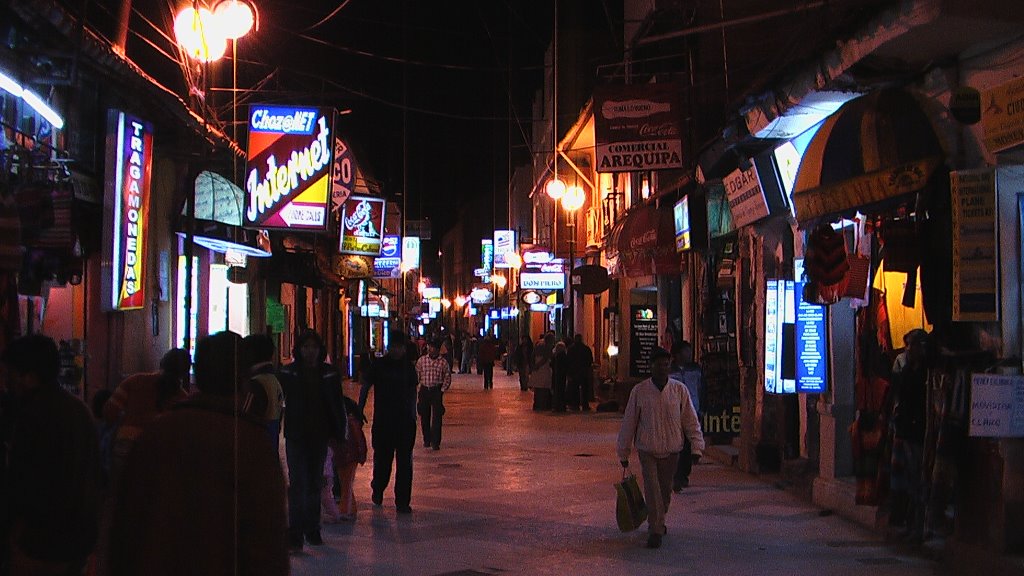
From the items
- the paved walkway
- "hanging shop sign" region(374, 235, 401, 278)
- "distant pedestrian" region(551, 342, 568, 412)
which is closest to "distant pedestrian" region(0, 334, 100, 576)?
the paved walkway

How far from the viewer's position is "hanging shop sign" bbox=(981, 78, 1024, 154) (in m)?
8.64

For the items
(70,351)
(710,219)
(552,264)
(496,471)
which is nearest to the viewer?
(70,351)

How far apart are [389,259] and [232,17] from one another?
86.4 ft

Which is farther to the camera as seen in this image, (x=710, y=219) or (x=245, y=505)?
(x=710, y=219)

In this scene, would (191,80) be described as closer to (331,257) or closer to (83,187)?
(83,187)

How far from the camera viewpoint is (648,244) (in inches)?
834

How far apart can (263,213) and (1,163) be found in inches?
283

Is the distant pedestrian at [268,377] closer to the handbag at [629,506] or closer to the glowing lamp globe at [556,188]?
the handbag at [629,506]

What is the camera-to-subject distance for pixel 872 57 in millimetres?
10547

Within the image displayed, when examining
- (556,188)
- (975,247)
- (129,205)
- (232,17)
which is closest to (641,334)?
(556,188)

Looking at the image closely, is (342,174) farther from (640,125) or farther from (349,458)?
(349,458)

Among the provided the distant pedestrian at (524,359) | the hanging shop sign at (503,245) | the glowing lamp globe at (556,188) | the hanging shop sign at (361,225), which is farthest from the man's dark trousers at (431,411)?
the hanging shop sign at (503,245)

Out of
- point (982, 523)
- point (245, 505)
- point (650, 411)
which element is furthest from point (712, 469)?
point (245, 505)

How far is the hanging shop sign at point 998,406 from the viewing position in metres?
8.91
